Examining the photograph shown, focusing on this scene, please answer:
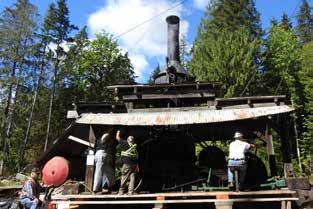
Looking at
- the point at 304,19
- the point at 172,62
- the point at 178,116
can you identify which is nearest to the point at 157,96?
the point at 178,116

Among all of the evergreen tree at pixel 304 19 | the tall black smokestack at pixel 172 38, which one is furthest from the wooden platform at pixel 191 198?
the evergreen tree at pixel 304 19

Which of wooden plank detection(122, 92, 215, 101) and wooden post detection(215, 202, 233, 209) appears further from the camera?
wooden plank detection(122, 92, 215, 101)

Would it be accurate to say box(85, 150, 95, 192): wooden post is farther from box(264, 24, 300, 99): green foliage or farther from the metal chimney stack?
box(264, 24, 300, 99): green foliage

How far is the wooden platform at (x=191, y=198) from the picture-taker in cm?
1097

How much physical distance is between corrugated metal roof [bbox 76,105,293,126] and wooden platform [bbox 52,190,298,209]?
2.17m

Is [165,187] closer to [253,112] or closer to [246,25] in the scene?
[253,112]

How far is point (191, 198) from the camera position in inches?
476

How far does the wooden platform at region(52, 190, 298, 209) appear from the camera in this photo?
36.0 ft

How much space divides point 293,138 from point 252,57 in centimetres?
841

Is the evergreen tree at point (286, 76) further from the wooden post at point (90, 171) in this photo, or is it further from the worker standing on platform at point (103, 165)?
the wooden post at point (90, 171)

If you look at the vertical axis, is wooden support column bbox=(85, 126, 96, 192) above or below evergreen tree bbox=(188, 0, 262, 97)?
below

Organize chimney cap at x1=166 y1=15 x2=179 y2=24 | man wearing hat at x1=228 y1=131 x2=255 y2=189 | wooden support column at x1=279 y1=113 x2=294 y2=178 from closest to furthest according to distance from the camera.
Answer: man wearing hat at x1=228 y1=131 x2=255 y2=189, wooden support column at x1=279 y1=113 x2=294 y2=178, chimney cap at x1=166 y1=15 x2=179 y2=24

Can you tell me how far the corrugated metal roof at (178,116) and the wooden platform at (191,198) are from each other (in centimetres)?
217

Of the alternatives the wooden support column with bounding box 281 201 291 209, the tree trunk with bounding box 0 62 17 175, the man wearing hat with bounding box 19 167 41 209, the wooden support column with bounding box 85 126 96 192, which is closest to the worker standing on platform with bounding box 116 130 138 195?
the wooden support column with bounding box 85 126 96 192
